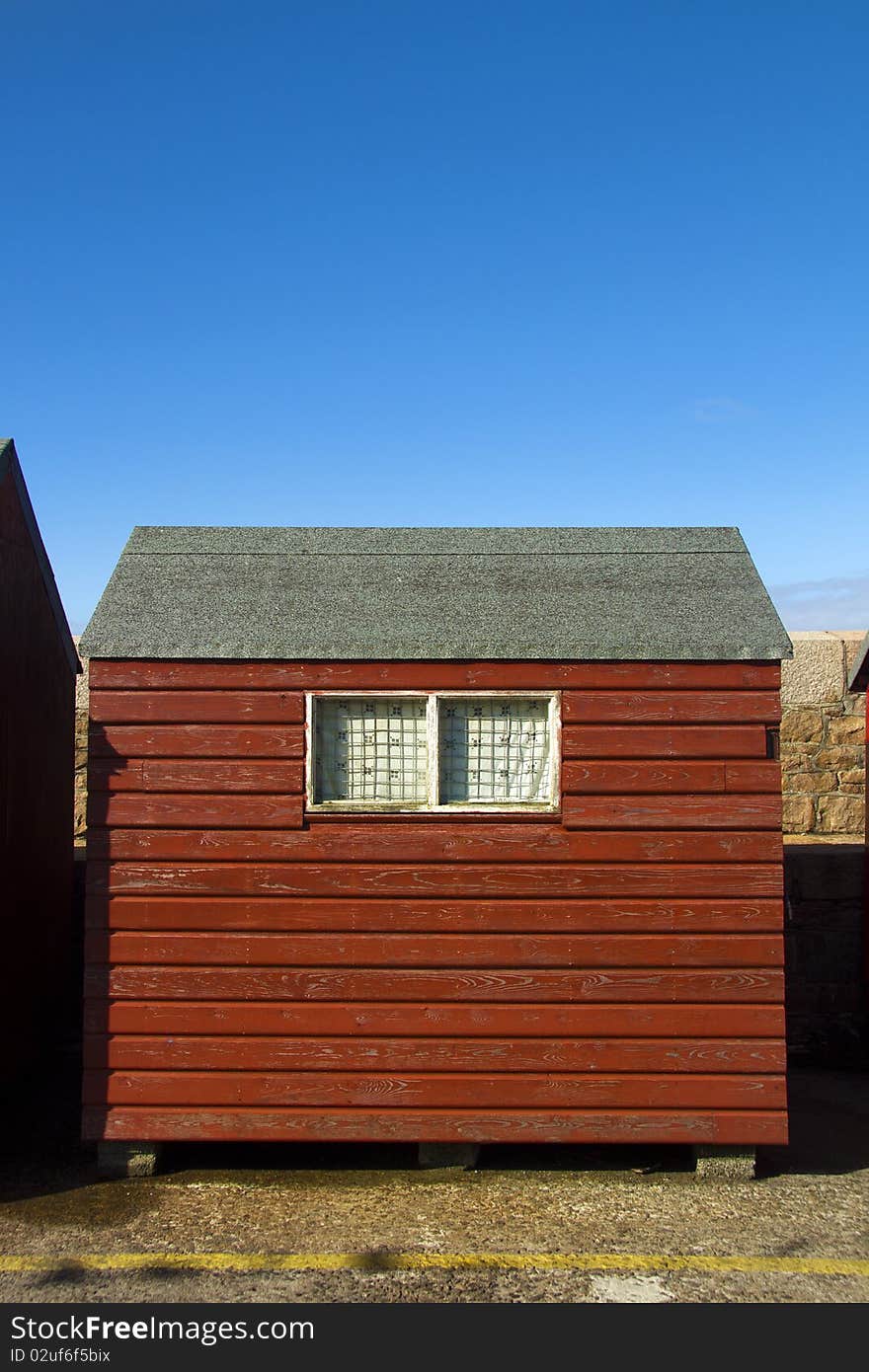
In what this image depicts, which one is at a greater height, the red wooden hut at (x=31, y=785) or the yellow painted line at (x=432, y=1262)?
the red wooden hut at (x=31, y=785)

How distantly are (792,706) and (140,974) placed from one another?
7.58 metres

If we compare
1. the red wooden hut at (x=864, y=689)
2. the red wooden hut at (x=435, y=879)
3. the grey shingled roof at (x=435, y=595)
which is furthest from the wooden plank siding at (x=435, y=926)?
the red wooden hut at (x=864, y=689)

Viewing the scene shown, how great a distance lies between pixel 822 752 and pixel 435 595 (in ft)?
20.7

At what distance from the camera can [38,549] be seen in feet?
28.8

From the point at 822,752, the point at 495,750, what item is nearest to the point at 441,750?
the point at 495,750

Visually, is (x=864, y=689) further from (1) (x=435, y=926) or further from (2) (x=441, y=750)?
(1) (x=435, y=926)

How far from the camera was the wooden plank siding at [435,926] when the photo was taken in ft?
20.5

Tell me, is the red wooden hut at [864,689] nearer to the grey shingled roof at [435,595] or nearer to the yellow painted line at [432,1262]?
the grey shingled roof at [435,595]

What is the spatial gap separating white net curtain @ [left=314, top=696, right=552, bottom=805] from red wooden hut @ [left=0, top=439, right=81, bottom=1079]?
8.37ft

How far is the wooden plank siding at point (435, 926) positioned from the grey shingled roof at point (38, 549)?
2348 millimetres

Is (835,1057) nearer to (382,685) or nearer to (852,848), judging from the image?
(852,848)

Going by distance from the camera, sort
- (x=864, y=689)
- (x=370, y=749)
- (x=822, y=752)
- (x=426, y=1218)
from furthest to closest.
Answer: (x=822, y=752) → (x=864, y=689) → (x=370, y=749) → (x=426, y=1218)
